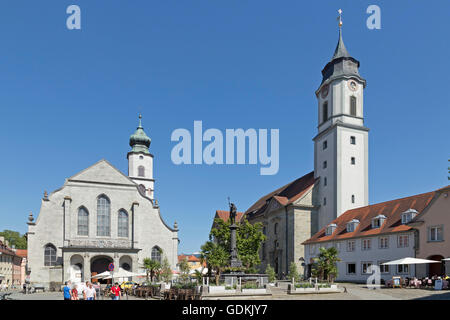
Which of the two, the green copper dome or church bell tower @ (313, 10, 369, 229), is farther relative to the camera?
the green copper dome

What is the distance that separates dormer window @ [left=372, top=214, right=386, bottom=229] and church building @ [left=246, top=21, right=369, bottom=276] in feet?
32.0

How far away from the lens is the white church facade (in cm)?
4909

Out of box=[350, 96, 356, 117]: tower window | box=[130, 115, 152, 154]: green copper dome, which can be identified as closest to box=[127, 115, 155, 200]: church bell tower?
box=[130, 115, 152, 154]: green copper dome

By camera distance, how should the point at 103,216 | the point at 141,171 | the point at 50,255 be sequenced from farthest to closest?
the point at 141,171 < the point at 103,216 < the point at 50,255

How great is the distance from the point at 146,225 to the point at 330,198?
78.3 feet

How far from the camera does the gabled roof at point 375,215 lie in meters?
39.3

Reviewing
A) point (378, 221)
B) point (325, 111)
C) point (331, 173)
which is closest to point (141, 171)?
point (325, 111)

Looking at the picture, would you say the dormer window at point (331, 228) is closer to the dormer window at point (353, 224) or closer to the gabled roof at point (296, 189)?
the dormer window at point (353, 224)

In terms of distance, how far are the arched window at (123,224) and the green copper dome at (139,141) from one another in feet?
99.6

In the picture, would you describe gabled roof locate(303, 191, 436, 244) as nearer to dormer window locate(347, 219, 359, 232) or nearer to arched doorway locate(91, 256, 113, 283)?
dormer window locate(347, 219, 359, 232)

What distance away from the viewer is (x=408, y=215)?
38344mm

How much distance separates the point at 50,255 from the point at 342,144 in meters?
38.0

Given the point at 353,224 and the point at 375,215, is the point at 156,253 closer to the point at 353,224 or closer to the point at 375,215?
the point at 353,224
